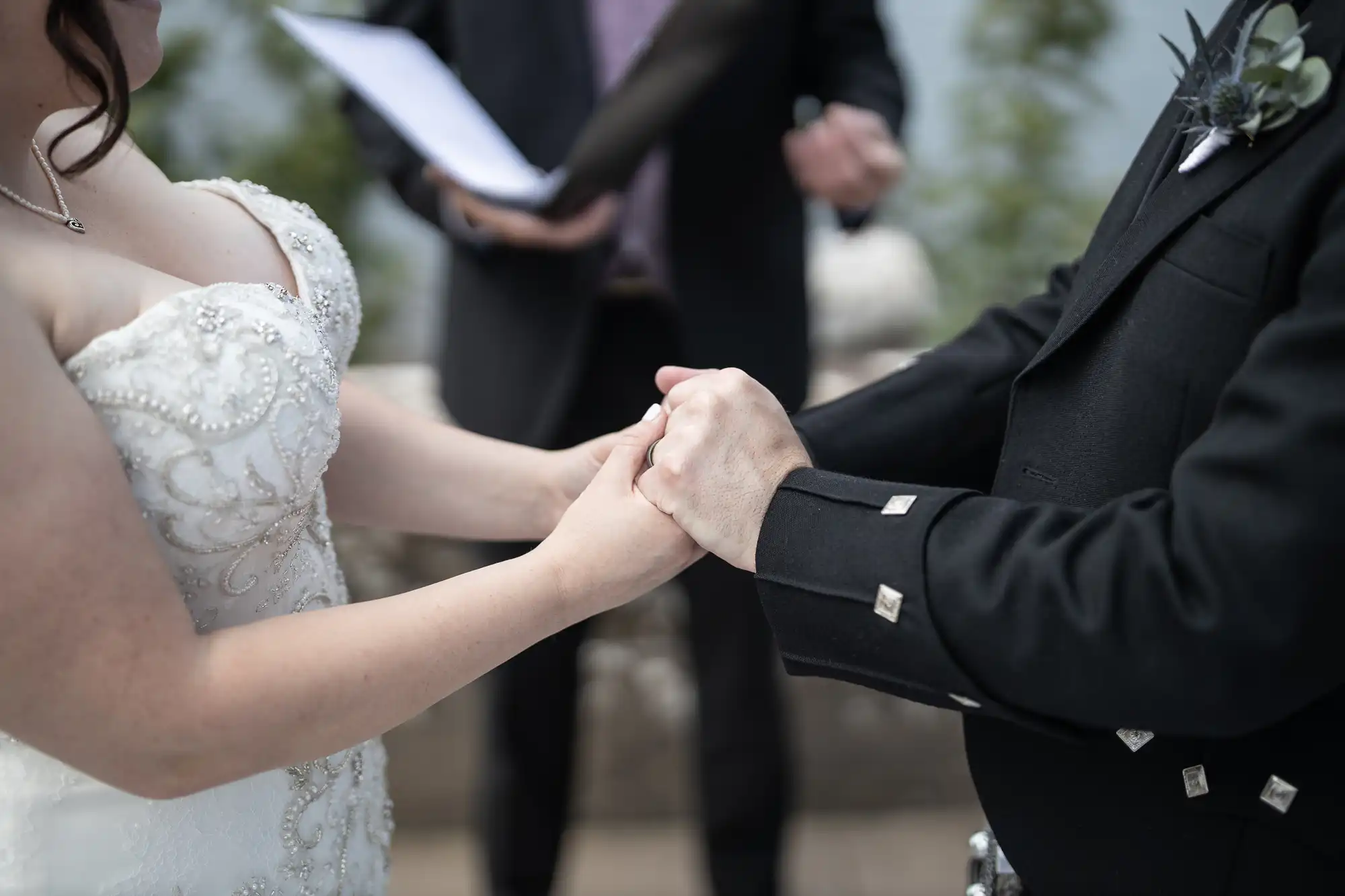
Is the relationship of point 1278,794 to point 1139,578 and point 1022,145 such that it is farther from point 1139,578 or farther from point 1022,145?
point 1022,145

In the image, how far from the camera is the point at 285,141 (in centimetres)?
381

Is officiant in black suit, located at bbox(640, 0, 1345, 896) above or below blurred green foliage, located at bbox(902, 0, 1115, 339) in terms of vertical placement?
above

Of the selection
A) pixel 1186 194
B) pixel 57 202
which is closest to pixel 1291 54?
pixel 1186 194

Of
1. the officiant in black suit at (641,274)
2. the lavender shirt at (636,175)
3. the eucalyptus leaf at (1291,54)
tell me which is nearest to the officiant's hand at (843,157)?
the officiant in black suit at (641,274)

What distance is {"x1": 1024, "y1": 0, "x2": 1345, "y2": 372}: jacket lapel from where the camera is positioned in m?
1.00

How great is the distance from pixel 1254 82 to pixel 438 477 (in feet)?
3.21

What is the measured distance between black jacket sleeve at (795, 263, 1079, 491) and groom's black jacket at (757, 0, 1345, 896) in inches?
7.2

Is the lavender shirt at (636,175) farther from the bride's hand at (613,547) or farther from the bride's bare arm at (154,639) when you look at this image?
the bride's bare arm at (154,639)

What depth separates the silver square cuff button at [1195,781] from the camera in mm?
1071

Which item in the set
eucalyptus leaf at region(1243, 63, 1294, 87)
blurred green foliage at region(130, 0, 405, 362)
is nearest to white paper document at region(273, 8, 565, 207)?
eucalyptus leaf at region(1243, 63, 1294, 87)

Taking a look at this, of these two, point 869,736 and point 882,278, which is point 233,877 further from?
point 882,278

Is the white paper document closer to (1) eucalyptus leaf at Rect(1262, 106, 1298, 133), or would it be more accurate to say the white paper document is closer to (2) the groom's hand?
(2) the groom's hand

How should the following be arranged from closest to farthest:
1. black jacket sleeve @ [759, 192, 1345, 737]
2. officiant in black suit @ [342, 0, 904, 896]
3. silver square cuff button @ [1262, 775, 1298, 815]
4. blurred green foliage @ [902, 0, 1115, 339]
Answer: black jacket sleeve @ [759, 192, 1345, 737] → silver square cuff button @ [1262, 775, 1298, 815] → officiant in black suit @ [342, 0, 904, 896] → blurred green foliage @ [902, 0, 1115, 339]

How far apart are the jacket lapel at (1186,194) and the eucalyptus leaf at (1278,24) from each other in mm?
12
